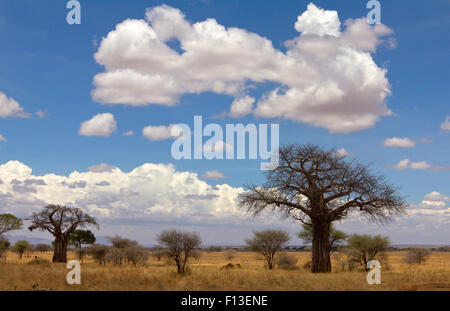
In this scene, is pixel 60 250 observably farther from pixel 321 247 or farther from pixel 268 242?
pixel 321 247

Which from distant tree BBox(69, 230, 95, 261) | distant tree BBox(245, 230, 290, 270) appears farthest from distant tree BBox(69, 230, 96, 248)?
distant tree BBox(245, 230, 290, 270)

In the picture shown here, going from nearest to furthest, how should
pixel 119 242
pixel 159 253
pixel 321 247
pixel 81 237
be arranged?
pixel 321 247 < pixel 159 253 < pixel 119 242 < pixel 81 237

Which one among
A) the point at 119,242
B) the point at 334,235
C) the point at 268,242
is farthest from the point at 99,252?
the point at 334,235

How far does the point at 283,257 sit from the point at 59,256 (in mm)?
23496

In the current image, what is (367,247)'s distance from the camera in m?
42.3

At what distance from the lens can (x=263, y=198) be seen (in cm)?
2864

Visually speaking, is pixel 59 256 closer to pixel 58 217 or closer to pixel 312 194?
pixel 58 217

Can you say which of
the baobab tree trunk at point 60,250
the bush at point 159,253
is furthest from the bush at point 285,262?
the baobab tree trunk at point 60,250

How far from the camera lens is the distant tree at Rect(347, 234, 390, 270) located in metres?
42.3

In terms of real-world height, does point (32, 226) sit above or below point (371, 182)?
below

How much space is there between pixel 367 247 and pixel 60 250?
31.4 meters

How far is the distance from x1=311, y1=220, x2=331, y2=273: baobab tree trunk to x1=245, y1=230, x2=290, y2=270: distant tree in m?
16.3

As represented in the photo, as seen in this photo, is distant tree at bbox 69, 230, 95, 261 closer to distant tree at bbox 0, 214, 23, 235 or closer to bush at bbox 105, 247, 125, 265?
distant tree at bbox 0, 214, 23, 235
